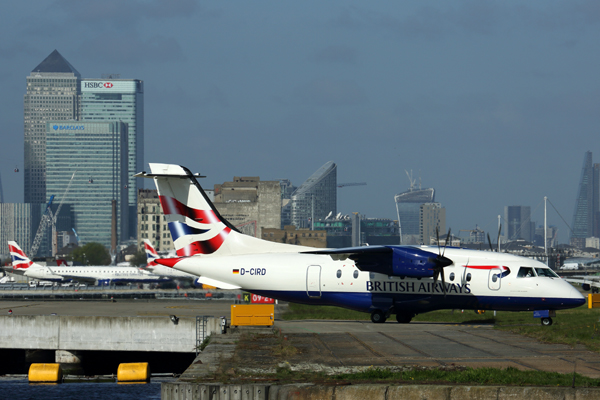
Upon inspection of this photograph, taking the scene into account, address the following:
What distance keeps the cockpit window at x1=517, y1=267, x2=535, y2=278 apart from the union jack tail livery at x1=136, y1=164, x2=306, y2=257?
12.6m

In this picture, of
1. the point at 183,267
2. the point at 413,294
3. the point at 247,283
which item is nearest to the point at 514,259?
the point at 413,294

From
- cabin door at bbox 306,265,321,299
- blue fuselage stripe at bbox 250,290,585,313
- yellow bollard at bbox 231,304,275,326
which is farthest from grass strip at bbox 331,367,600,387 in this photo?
cabin door at bbox 306,265,321,299

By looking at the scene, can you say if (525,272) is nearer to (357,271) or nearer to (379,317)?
(379,317)

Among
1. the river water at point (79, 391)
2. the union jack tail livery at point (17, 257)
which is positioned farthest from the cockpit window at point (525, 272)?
the union jack tail livery at point (17, 257)

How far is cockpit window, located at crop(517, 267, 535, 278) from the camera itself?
37.8 m

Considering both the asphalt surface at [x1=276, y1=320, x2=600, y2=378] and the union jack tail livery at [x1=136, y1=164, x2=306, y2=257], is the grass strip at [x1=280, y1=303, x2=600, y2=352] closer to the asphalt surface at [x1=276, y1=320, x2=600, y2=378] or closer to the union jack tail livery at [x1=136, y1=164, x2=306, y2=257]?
the asphalt surface at [x1=276, y1=320, x2=600, y2=378]

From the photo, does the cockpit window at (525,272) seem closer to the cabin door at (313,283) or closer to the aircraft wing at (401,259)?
the aircraft wing at (401,259)

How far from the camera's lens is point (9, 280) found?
143 metres

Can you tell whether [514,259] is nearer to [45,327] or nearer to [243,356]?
[243,356]

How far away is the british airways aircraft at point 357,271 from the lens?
123 feet

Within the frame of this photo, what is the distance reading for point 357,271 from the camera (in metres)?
39.4

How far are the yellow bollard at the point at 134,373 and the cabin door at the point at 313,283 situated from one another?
9.62 meters

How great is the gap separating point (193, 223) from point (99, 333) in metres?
8.26

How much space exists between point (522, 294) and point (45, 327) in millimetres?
25500
